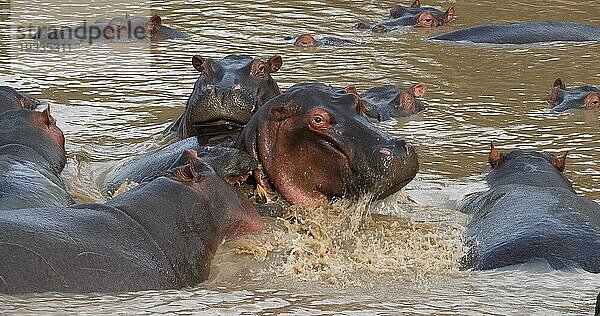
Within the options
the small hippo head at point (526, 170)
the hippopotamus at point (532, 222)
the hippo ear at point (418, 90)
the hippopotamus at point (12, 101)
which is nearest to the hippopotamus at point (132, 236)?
the hippopotamus at point (532, 222)

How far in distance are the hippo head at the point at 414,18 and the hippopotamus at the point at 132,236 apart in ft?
27.0

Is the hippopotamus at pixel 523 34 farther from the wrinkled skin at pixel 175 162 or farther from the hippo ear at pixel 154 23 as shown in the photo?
the wrinkled skin at pixel 175 162

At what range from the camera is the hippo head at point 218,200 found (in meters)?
4.89

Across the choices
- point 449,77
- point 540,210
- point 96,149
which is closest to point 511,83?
point 449,77

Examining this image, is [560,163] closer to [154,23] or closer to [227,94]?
[227,94]

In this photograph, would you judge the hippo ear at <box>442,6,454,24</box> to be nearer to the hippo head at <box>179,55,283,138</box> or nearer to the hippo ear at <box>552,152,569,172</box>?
the hippo head at <box>179,55,283,138</box>

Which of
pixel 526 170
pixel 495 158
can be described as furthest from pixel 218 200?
pixel 495 158

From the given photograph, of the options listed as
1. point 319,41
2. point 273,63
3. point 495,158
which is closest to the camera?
point 495,158

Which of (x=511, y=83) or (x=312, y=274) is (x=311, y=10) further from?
(x=312, y=274)

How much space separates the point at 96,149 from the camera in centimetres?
767

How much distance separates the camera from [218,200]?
4969mm

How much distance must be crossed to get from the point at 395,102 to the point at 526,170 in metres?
2.70

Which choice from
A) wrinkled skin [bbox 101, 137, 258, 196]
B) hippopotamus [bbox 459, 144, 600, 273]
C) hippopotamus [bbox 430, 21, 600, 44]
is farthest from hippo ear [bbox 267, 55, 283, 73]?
hippopotamus [bbox 430, 21, 600, 44]

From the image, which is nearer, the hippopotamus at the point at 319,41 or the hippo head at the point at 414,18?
the hippopotamus at the point at 319,41
